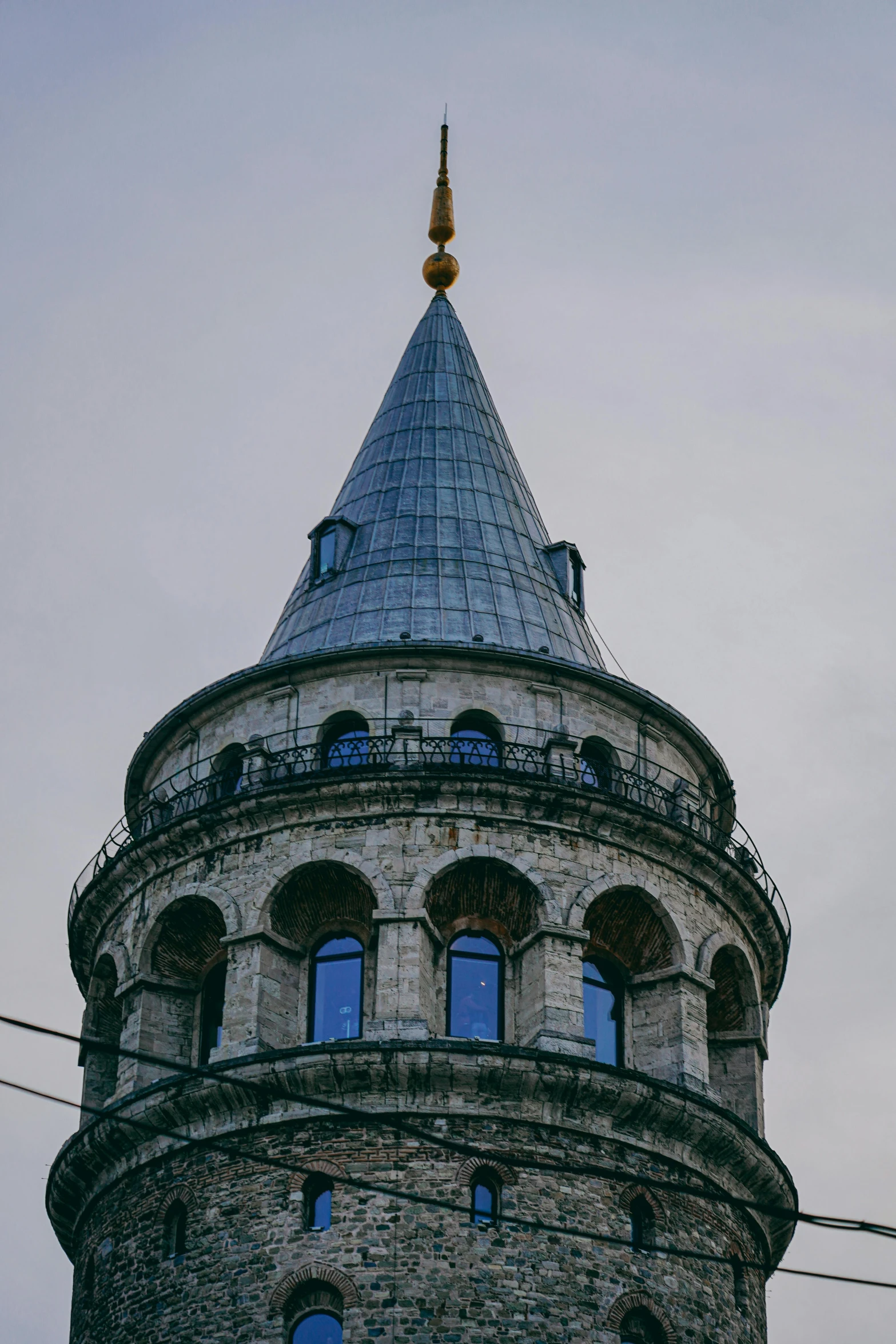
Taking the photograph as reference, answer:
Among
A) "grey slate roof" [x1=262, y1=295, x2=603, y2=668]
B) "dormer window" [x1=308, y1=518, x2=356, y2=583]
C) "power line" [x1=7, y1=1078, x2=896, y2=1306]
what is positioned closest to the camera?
"power line" [x1=7, y1=1078, x2=896, y2=1306]

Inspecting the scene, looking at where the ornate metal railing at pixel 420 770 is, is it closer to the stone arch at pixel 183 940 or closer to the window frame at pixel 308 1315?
the stone arch at pixel 183 940

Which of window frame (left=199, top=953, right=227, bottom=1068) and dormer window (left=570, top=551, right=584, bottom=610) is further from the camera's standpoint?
dormer window (left=570, top=551, right=584, bottom=610)

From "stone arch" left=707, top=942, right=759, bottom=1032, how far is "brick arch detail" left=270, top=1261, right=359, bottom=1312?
980 centimetres

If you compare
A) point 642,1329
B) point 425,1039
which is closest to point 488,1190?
point 425,1039

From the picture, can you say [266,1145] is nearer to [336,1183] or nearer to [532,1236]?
[336,1183]

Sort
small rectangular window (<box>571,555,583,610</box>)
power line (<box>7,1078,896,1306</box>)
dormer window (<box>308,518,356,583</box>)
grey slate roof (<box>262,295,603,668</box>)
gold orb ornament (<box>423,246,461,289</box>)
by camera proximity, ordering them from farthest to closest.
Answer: gold orb ornament (<box>423,246,461,289</box>)
small rectangular window (<box>571,555,583,610</box>)
dormer window (<box>308,518,356,583</box>)
grey slate roof (<box>262,295,603,668</box>)
power line (<box>7,1078,896,1306</box>)

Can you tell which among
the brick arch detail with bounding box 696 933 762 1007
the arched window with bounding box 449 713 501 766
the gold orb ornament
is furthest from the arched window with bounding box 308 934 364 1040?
the gold orb ornament

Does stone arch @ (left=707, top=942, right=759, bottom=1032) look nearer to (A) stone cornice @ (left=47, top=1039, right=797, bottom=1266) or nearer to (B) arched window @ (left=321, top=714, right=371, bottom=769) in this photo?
(A) stone cornice @ (left=47, top=1039, right=797, bottom=1266)

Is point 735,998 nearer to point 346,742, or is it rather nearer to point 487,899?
point 487,899

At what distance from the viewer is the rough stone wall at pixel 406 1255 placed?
34500 mm

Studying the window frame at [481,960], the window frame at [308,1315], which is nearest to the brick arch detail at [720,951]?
the window frame at [481,960]

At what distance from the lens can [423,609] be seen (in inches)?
1724

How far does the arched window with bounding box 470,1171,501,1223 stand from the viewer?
35406mm

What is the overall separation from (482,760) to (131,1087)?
8267 millimetres
